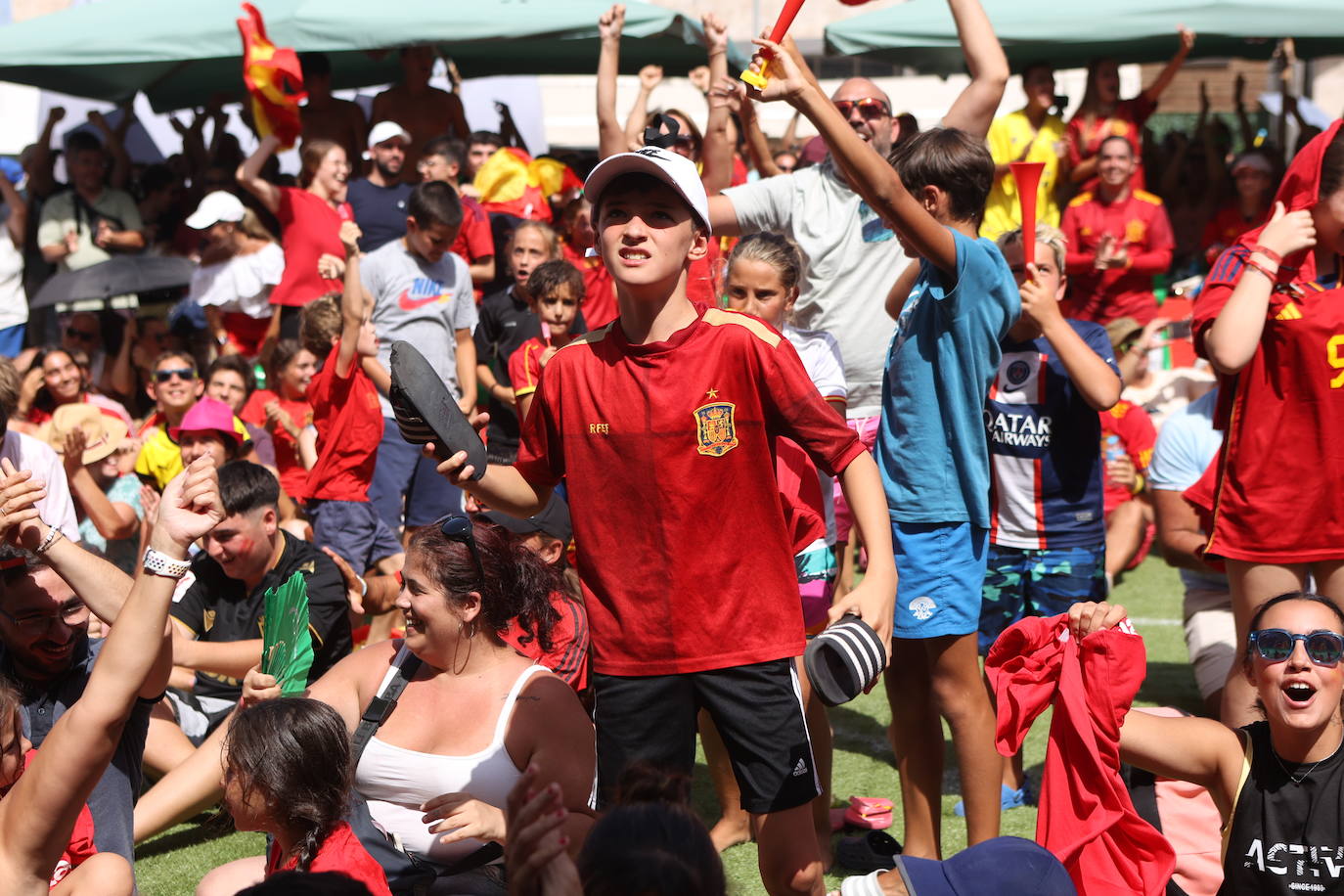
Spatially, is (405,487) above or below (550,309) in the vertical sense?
below

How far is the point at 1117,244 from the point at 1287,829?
23.3ft

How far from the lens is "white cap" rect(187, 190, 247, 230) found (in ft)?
29.6

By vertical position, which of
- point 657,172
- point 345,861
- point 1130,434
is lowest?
point 1130,434

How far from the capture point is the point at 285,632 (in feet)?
13.1

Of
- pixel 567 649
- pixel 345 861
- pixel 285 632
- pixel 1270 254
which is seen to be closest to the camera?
pixel 345 861

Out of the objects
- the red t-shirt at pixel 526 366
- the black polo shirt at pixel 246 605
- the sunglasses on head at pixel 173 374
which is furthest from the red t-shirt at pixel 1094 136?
the black polo shirt at pixel 246 605

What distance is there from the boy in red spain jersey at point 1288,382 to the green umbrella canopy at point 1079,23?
251 inches

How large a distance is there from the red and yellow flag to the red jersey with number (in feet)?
22.0

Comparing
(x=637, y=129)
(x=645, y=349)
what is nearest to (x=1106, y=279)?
(x=637, y=129)

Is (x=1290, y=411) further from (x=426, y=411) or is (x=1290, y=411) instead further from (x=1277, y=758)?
(x=426, y=411)

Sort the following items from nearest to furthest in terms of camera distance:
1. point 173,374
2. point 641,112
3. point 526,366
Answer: point 526,366, point 641,112, point 173,374

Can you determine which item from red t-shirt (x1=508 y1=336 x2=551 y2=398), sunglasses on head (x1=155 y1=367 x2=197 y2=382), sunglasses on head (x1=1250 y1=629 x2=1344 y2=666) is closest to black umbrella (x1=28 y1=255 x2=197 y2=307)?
sunglasses on head (x1=155 y1=367 x2=197 y2=382)

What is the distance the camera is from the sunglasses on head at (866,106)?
548 centimetres

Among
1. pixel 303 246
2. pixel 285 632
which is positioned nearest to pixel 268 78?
pixel 303 246
